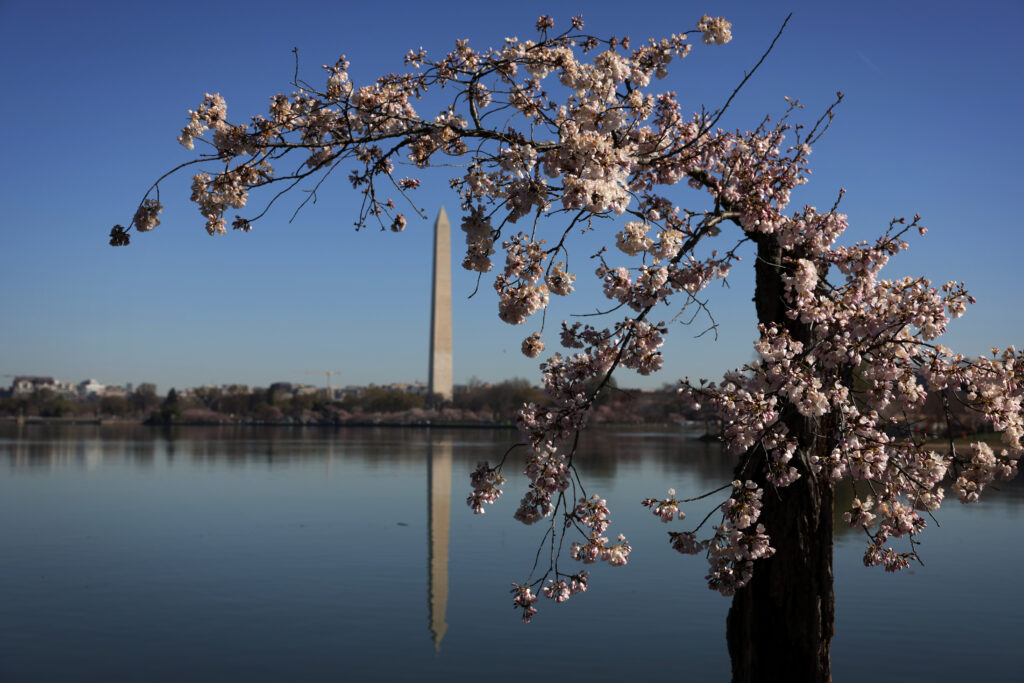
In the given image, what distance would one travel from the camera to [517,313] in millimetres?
4492

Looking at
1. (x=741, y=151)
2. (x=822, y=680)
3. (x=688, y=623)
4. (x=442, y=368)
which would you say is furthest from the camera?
(x=442, y=368)

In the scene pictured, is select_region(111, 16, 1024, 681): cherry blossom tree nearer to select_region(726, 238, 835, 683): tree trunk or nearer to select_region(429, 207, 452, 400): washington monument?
select_region(726, 238, 835, 683): tree trunk

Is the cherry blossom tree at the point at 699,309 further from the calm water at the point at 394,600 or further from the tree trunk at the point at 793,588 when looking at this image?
the calm water at the point at 394,600

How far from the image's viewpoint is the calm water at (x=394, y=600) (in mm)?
8461

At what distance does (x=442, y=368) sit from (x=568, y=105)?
193ft

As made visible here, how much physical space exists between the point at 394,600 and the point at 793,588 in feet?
23.6

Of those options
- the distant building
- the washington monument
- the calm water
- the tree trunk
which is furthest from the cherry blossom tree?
the distant building

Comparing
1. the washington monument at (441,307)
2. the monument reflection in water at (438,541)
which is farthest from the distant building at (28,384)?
the monument reflection in water at (438,541)

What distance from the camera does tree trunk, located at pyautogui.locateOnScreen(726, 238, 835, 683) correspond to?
443 cm

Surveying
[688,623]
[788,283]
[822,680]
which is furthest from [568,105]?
[688,623]

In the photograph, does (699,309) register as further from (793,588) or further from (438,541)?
(438,541)

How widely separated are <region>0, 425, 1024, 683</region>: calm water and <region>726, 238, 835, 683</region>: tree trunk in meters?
3.94

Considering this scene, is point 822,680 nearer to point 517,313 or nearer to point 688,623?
point 517,313

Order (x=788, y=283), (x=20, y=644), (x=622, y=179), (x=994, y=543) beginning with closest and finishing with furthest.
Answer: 1. (x=622, y=179)
2. (x=788, y=283)
3. (x=20, y=644)
4. (x=994, y=543)
